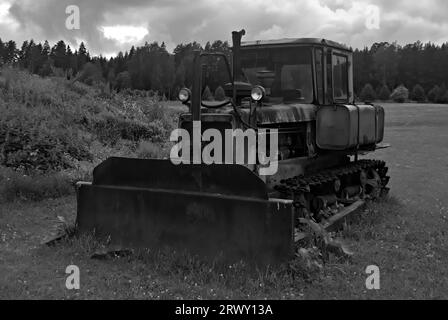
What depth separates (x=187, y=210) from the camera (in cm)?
591

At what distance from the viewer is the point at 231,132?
6574 mm

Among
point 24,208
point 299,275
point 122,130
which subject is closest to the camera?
point 299,275

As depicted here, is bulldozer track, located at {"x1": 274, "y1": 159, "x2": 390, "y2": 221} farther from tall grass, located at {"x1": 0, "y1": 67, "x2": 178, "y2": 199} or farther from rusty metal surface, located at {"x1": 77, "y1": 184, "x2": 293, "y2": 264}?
tall grass, located at {"x1": 0, "y1": 67, "x2": 178, "y2": 199}

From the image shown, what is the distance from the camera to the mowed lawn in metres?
5.14

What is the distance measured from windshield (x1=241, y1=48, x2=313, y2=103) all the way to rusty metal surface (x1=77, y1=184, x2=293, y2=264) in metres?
2.87

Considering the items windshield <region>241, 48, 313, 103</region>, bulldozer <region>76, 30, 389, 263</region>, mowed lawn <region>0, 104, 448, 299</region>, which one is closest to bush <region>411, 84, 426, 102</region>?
bulldozer <region>76, 30, 389, 263</region>

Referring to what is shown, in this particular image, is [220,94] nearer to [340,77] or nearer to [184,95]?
[184,95]

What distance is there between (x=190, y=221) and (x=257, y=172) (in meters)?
1.27

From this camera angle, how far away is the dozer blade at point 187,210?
18.1 feet

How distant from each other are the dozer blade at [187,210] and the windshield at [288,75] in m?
2.74

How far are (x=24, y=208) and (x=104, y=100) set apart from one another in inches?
350
